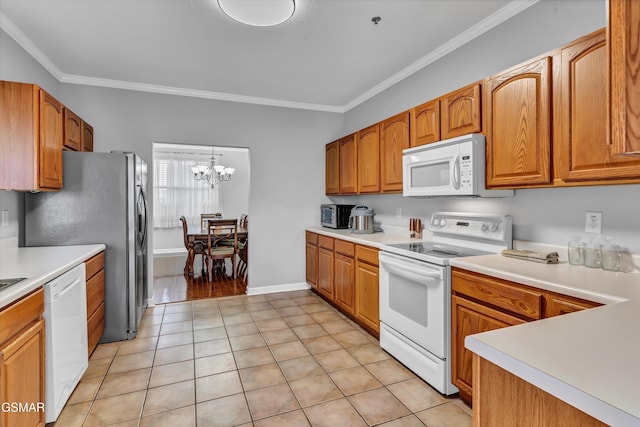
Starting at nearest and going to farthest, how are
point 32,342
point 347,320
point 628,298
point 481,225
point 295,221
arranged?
1. point 628,298
2. point 32,342
3. point 481,225
4. point 347,320
5. point 295,221

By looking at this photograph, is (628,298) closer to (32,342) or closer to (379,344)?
(379,344)

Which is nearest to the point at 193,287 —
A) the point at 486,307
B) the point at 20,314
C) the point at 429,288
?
the point at 20,314

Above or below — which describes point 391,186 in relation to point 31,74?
below

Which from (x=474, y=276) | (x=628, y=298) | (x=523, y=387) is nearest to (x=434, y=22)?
(x=474, y=276)

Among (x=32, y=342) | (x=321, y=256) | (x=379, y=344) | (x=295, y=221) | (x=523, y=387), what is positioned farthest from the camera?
(x=295, y=221)

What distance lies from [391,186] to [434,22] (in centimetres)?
138

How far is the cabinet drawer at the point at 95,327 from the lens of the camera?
7.98ft

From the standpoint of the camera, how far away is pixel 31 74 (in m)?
2.85

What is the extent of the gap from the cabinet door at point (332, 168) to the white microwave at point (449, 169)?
153 centimetres

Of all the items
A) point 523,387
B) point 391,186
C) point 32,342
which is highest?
point 391,186

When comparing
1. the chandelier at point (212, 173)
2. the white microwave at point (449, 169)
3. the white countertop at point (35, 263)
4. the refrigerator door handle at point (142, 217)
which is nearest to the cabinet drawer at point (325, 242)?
the white microwave at point (449, 169)

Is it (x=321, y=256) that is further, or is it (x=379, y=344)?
(x=321, y=256)

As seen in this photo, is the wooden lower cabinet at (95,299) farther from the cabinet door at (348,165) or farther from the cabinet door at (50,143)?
the cabinet door at (348,165)

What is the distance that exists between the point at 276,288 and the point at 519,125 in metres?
3.41
